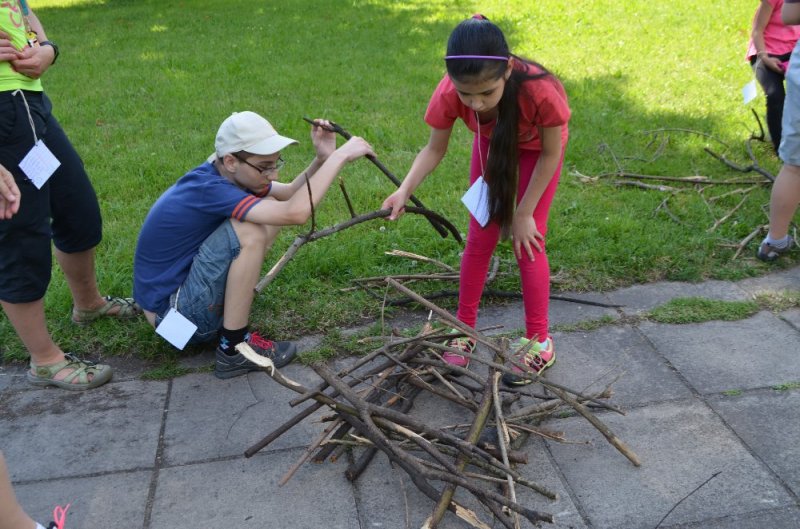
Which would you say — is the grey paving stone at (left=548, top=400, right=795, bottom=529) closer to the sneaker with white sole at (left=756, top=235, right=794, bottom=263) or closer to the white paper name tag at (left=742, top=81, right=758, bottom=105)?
the sneaker with white sole at (left=756, top=235, right=794, bottom=263)

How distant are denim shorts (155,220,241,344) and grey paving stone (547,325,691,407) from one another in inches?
56.6

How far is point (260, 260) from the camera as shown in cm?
316

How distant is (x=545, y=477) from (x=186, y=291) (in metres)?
1.64

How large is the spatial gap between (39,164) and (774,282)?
136 inches

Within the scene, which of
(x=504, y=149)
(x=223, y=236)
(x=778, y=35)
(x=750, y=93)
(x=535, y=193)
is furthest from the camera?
(x=778, y=35)

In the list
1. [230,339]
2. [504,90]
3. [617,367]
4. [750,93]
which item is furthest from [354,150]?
[750,93]

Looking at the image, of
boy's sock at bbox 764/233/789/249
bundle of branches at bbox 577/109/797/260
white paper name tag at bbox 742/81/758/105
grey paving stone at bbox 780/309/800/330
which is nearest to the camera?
grey paving stone at bbox 780/309/800/330

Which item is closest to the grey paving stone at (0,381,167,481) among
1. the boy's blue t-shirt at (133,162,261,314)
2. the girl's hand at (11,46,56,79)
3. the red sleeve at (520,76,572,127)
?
the boy's blue t-shirt at (133,162,261,314)

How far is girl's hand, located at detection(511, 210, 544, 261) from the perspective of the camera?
2959 millimetres

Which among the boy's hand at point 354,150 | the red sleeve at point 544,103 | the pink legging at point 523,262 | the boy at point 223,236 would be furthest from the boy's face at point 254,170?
the red sleeve at point 544,103

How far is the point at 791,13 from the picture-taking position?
370 cm

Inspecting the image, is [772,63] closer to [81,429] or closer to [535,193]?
[535,193]

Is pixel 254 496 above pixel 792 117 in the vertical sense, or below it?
below

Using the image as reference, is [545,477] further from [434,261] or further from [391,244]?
[391,244]
